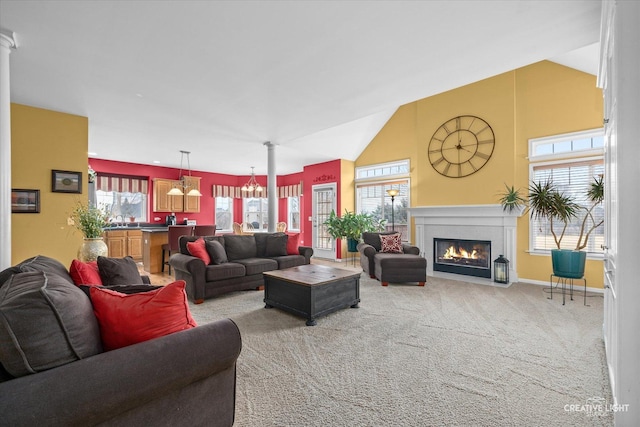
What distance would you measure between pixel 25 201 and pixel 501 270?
7.12 m

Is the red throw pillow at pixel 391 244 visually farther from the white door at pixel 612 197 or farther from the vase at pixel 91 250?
the vase at pixel 91 250

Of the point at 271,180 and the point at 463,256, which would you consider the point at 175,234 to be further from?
the point at 463,256

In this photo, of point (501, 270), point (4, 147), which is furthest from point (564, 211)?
point (4, 147)

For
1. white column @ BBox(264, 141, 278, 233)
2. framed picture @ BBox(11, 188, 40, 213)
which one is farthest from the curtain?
white column @ BBox(264, 141, 278, 233)

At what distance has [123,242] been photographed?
286 inches

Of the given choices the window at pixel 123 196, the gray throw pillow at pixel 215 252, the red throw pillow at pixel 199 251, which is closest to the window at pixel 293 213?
the window at pixel 123 196

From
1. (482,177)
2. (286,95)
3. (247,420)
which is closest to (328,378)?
(247,420)

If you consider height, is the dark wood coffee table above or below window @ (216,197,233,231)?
below

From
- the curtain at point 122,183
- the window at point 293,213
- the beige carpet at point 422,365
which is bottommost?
the beige carpet at point 422,365

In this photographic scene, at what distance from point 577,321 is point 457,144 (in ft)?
11.8

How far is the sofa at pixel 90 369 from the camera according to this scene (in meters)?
0.97

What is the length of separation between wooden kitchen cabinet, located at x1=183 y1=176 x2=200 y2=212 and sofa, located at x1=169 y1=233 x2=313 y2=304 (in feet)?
14.7

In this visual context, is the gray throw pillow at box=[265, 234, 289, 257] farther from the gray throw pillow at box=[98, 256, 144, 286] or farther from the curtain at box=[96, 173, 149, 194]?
the curtain at box=[96, 173, 149, 194]

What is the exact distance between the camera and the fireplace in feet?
17.3
